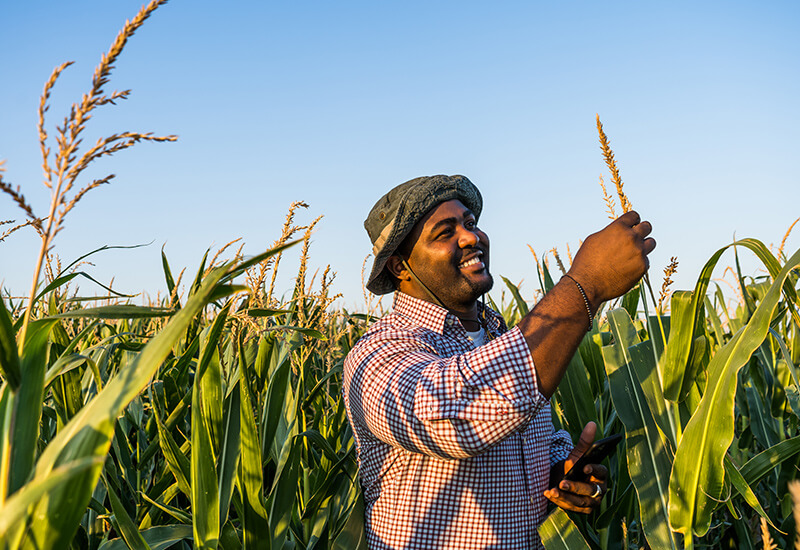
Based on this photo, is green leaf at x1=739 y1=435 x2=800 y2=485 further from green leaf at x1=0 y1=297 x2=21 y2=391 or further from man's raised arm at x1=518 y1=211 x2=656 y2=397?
green leaf at x1=0 y1=297 x2=21 y2=391

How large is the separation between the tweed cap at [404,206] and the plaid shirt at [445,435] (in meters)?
0.24

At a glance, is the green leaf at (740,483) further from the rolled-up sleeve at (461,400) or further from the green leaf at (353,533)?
the green leaf at (353,533)

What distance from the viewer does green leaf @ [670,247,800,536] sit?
3.70 ft

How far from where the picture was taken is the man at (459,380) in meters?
1.28

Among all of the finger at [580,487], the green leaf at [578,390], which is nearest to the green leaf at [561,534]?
the finger at [580,487]

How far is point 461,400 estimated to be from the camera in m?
1.27

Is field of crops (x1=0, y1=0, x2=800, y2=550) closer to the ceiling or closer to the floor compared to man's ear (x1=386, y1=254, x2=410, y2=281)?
closer to the floor

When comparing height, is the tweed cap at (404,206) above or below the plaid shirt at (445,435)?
above

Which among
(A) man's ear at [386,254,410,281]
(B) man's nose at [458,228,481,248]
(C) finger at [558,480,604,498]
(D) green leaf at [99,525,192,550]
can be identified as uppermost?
(B) man's nose at [458,228,481,248]

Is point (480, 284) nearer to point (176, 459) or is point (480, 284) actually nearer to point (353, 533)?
point (353, 533)

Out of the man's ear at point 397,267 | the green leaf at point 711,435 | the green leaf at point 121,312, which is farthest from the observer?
the man's ear at point 397,267

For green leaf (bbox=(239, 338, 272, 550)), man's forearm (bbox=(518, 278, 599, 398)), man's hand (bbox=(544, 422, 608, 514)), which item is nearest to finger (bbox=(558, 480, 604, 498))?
man's hand (bbox=(544, 422, 608, 514))

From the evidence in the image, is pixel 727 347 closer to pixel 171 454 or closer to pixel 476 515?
pixel 476 515

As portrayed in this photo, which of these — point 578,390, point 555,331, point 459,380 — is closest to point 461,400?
point 459,380
